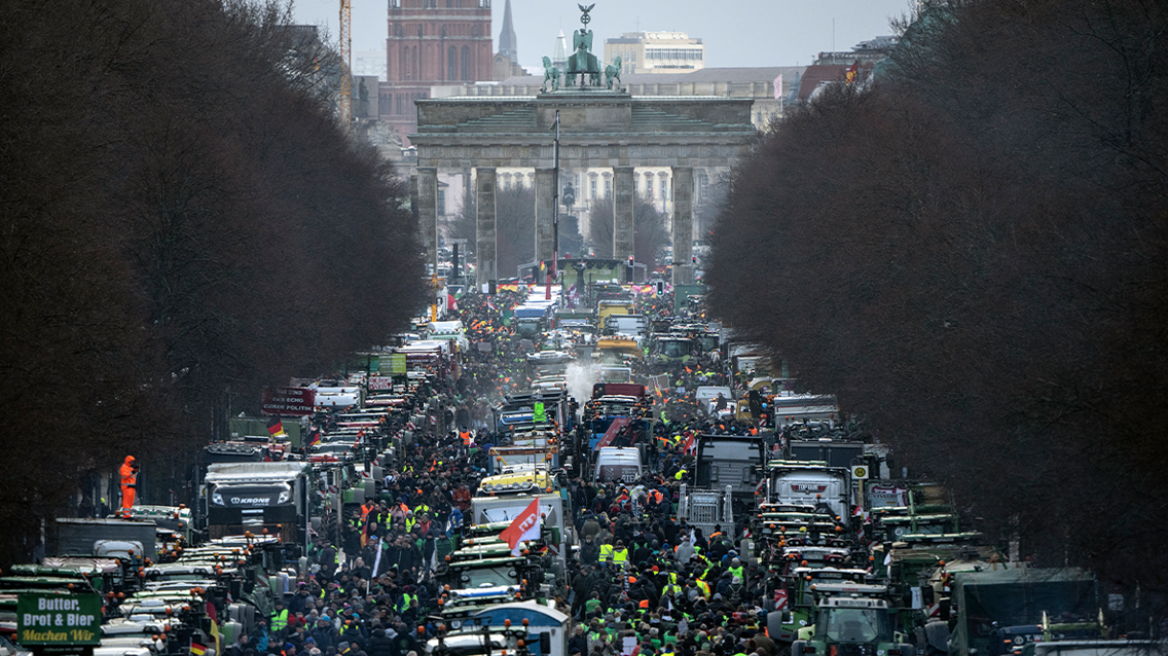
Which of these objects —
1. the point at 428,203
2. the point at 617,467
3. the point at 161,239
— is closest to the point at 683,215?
the point at 428,203

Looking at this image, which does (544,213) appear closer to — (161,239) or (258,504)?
(161,239)

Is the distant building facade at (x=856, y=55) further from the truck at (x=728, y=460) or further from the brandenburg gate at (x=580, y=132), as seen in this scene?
the truck at (x=728, y=460)

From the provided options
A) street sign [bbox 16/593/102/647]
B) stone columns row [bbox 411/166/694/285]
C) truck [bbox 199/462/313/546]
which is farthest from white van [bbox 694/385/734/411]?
stone columns row [bbox 411/166/694/285]

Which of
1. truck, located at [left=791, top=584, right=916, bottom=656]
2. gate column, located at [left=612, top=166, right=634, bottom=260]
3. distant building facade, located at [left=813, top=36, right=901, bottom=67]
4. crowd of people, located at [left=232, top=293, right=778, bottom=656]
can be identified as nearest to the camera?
truck, located at [left=791, top=584, right=916, bottom=656]

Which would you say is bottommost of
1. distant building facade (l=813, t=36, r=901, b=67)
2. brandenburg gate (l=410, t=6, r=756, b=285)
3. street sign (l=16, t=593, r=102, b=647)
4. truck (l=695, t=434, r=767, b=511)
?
truck (l=695, t=434, r=767, b=511)

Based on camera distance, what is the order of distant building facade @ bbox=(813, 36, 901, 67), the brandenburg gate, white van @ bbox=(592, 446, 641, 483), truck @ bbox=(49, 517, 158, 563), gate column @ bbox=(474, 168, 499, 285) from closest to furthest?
truck @ bbox=(49, 517, 158, 563)
white van @ bbox=(592, 446, 641, 483)
the brandenburg gate
gate column @ bbox=(474, 168, 499, 285)
distant building facade @ bbox=(813, 36, 901, 67)

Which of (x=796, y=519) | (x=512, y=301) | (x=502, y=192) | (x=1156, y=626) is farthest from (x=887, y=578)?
(x=502, y=192)

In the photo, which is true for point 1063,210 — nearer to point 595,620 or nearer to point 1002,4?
point 595,620

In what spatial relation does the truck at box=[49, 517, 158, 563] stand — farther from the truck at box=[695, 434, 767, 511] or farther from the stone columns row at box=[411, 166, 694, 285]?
the stone columns row at box=[411, 166, 694, 285]
